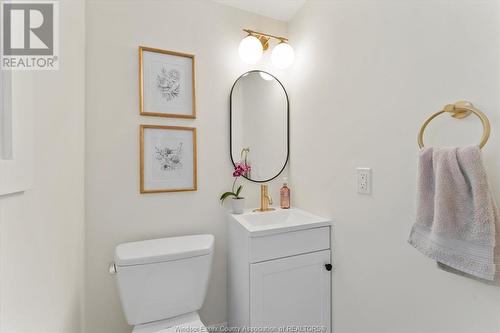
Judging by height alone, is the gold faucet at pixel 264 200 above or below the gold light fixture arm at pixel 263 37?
below

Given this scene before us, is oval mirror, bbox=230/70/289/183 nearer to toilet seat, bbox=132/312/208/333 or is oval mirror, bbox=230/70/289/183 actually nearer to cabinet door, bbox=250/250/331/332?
cabinet door, bbox=250/250/331/332

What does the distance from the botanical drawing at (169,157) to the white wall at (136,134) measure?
4.6 inches

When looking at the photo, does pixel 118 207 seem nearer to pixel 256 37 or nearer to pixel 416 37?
pixel 256 37

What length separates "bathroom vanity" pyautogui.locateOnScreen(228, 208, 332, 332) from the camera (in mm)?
1130

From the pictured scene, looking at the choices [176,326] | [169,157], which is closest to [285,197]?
[169,157]

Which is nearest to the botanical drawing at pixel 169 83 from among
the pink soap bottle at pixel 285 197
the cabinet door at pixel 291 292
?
the pink soap bottle at pixel 285 197

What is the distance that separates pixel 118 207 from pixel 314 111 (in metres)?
1.26

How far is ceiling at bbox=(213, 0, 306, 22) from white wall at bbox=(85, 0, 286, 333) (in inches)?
2.2

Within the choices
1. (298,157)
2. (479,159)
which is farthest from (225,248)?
(479,159)

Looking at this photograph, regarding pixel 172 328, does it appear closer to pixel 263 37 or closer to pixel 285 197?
pixel 285 197

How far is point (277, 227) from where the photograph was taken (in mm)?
1166

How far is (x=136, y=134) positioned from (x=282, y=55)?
1.05 meters

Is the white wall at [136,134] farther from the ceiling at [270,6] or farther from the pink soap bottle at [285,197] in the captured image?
the pink soap bottle at [285,197]

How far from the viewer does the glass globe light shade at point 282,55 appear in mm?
1539
